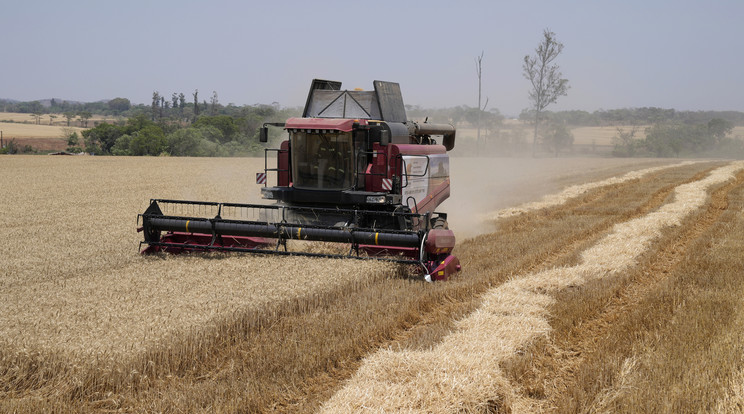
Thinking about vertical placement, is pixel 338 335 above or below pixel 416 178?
below

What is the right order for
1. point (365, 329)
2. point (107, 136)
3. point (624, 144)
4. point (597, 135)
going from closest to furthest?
point (365, 329) → point (107, 136) → point (624, 144) → point (597, 135)

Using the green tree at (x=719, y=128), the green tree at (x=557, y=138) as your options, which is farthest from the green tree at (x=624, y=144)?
the green tree at (x=719, y=128)

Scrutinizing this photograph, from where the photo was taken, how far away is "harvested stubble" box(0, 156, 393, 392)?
4531 mm

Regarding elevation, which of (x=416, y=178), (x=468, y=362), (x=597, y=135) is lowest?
(x=468, y=362)

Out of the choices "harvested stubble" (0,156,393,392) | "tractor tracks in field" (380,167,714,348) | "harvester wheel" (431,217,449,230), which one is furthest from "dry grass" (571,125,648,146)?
"harvested stubble" (0,156,393,392)

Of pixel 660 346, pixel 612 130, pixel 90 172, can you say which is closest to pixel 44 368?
pixel 660 346

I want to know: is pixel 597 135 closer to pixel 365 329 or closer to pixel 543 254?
pixel 543 254

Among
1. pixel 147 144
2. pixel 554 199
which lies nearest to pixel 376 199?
pixel 554 199

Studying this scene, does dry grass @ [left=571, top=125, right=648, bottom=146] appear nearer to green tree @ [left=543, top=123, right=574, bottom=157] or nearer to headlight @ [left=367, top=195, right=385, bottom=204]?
green tree @ [left=543, top=123, right=574, bottom=157]

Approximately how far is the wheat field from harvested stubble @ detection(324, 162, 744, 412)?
2cm

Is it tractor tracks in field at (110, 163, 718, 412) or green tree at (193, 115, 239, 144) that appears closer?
tractor tracks in field at (110, 163, 718, 412)

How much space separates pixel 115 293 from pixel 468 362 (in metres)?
3.49

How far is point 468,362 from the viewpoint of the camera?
4.60 m

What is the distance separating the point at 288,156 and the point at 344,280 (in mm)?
3301
